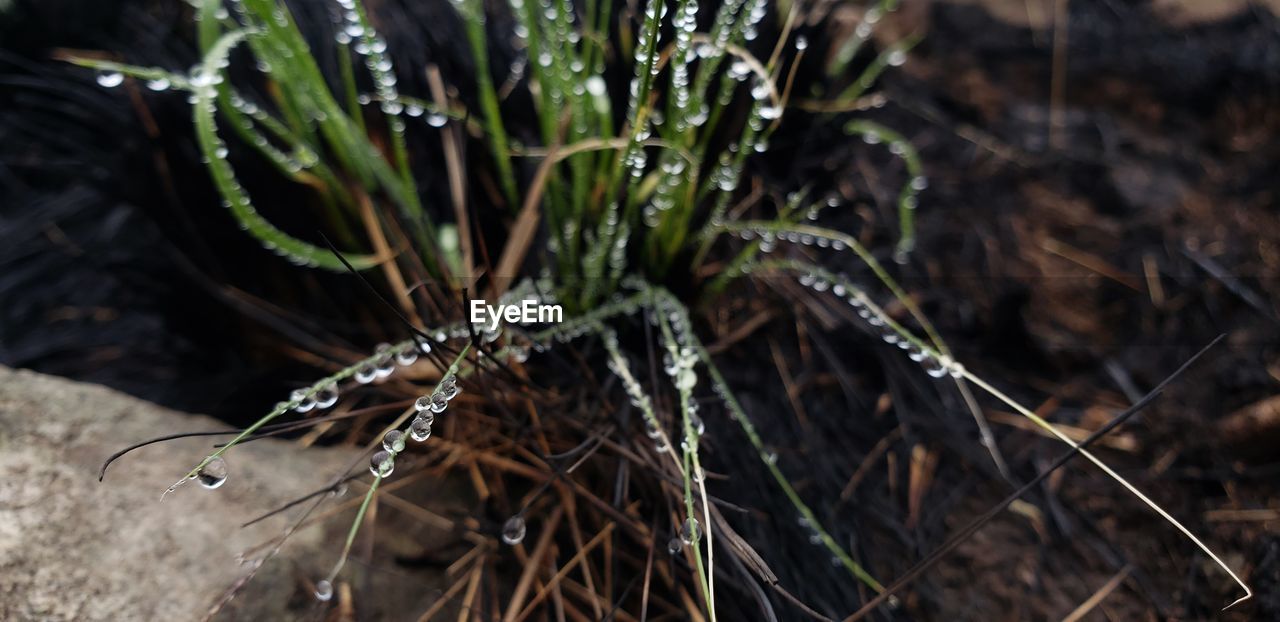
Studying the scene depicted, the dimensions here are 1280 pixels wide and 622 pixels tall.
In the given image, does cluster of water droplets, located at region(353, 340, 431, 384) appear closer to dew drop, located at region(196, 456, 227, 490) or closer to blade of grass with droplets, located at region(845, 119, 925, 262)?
dew drop, located at region(196, 456, 227, 490)

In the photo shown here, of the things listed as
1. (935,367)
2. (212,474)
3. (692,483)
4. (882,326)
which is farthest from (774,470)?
(212,474)

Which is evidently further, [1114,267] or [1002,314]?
[1114,267]

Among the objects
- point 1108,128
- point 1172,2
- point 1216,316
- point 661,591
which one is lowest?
point 661,591

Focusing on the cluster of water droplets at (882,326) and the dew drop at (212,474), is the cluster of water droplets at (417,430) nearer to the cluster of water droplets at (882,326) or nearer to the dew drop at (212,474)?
the dew drop at (212,474)

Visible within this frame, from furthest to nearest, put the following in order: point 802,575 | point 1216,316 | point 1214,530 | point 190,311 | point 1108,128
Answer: point 1108,128 → point 1216,316 → point 190,311 → point 1214,530 → point 802,575

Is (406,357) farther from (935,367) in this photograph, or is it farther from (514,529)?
(935,367)

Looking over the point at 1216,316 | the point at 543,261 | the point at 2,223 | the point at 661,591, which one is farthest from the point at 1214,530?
the point at 2,223

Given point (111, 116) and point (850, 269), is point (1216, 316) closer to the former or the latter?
point (850, 269)
